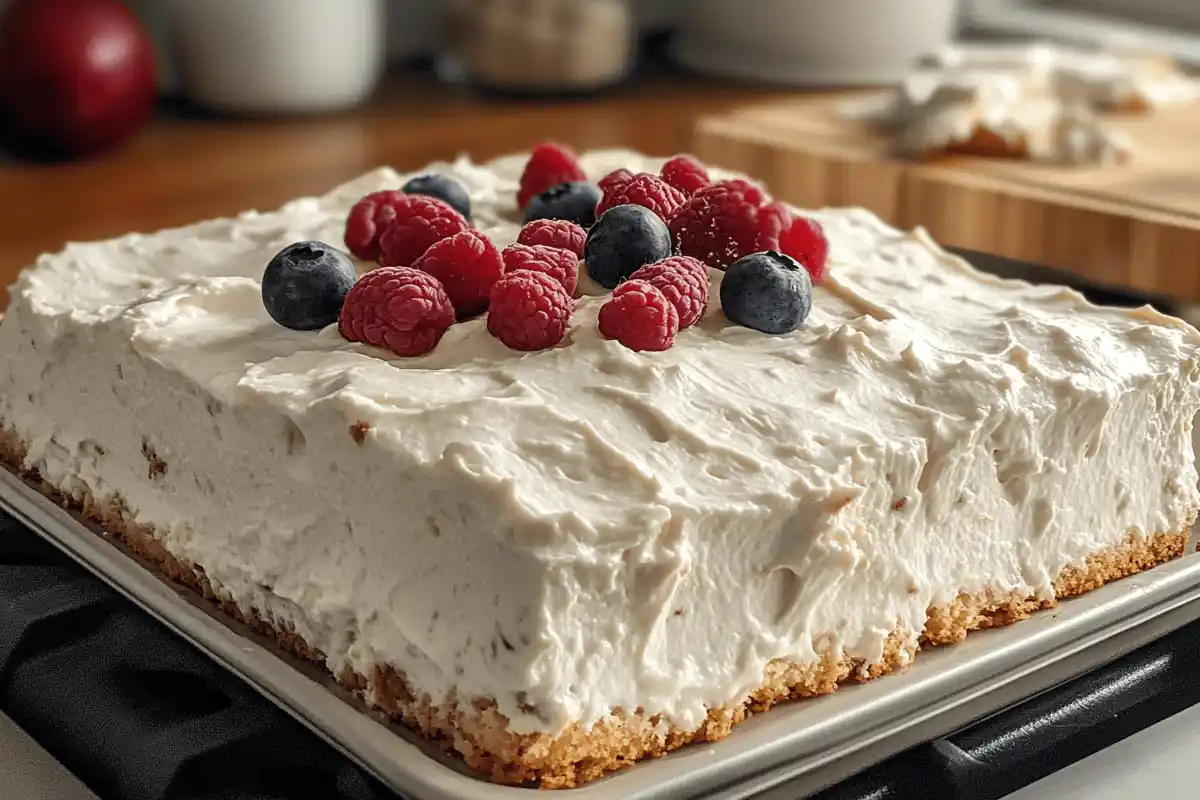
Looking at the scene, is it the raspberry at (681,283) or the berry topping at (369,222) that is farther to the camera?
the berry topping at (369,222)

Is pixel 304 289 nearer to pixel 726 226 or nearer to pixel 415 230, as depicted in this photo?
pixel 415 230

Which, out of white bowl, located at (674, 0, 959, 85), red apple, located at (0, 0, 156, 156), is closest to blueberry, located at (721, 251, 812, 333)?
red apple, located at (0, 0, 156, 156)

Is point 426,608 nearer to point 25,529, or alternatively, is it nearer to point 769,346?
point 769,346

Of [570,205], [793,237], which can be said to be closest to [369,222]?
[570,205]

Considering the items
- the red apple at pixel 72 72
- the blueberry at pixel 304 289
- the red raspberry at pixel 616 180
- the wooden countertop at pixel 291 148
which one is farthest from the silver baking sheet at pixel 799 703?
the red apple at pixel 72 72

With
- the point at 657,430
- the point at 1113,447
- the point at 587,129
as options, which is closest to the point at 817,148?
the point at 587,129

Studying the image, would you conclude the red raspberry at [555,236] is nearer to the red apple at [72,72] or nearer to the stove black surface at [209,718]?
the stove black surface at [209,718]
